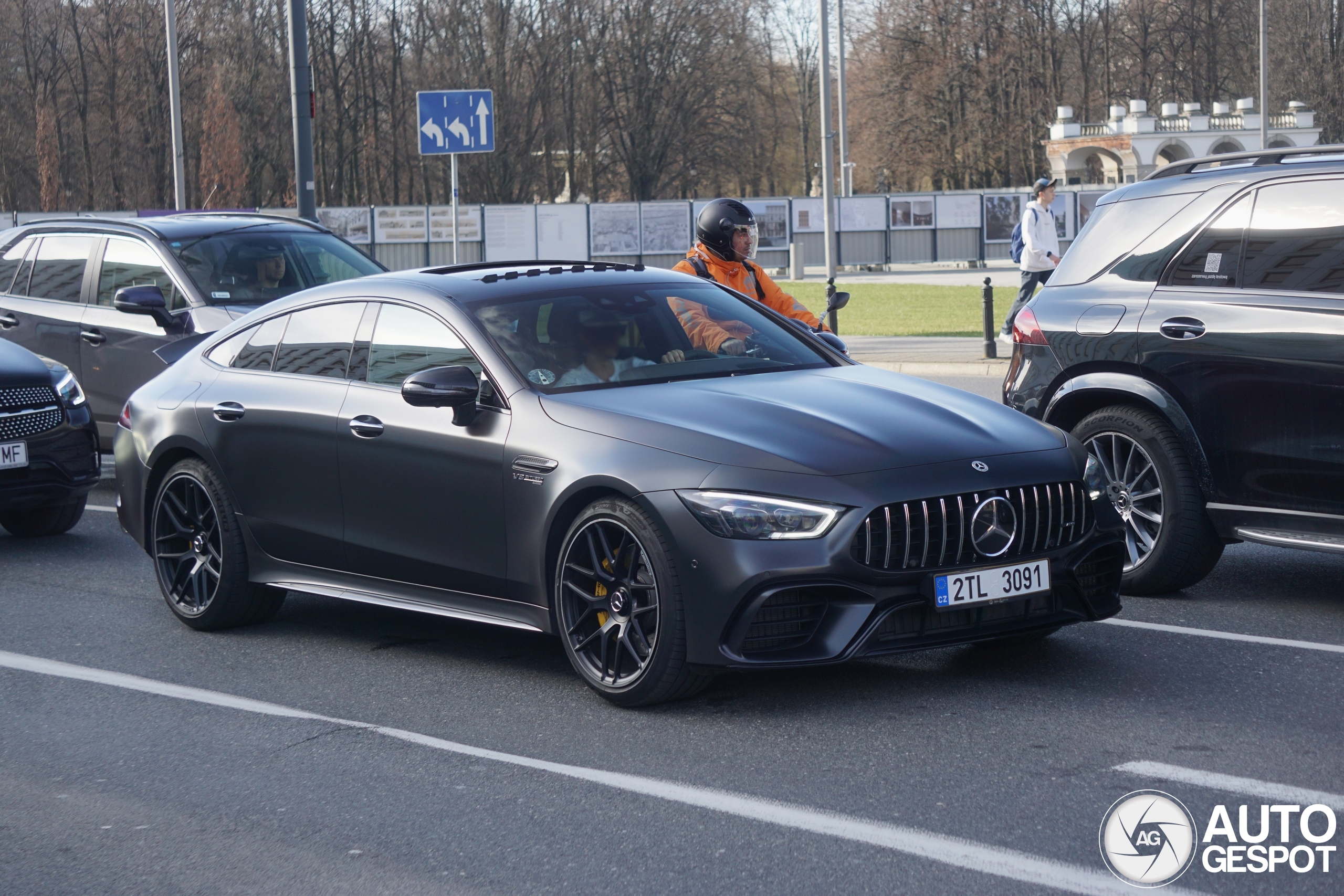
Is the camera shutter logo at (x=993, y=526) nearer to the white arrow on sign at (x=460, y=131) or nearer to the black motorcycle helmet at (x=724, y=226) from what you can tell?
the black motorcycle helmet at (x=724, y=226)

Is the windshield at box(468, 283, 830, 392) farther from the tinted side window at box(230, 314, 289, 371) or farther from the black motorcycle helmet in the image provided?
the black motorcycle helmet

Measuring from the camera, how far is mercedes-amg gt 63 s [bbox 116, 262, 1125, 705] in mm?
5203

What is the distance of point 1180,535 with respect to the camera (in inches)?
280

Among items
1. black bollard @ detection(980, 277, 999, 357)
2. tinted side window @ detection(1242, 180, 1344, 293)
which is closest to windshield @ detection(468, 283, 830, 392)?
tinted side window @ detection(1242, 180, 1344, 293)

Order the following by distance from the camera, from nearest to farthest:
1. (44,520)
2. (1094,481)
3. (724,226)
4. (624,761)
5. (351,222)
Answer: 1. (624,761)
2. (1094,481)
3. (724,226)
4. (44,520)
5. (351,222)

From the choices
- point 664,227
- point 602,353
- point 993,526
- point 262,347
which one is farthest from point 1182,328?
point 664,227

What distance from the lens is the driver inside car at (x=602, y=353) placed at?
6070mm

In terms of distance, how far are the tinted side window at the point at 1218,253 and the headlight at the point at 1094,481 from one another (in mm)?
1352

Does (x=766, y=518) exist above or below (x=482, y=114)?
below

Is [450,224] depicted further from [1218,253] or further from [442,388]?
[442,388]

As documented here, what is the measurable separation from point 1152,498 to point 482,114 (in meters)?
12.6

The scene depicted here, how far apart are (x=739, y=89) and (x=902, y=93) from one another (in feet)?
39.0

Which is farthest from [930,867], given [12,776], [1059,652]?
[12,776]

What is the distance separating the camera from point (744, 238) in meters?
8.91
